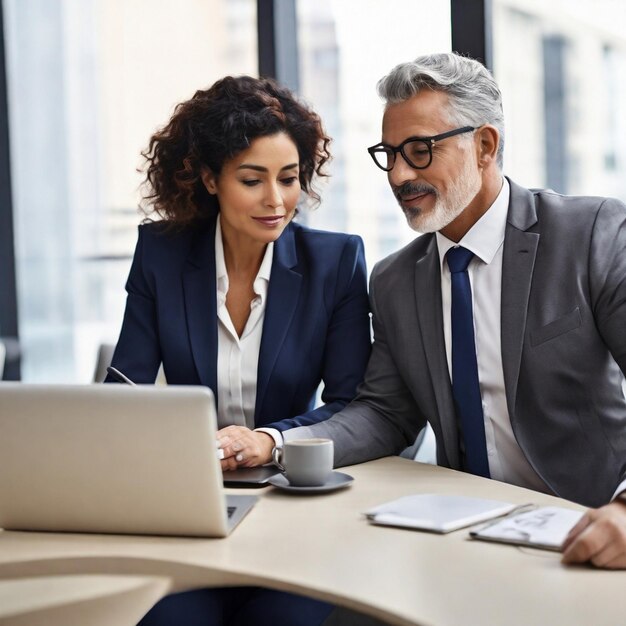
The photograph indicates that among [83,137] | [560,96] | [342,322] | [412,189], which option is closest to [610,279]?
[412,189]

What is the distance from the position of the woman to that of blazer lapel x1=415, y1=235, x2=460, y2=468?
26 centimetres

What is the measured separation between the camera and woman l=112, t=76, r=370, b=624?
2.35 m

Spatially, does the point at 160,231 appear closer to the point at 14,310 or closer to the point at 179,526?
the point at 179,526

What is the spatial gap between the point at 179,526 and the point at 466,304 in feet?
2.96

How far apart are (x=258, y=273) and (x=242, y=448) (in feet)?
2.26

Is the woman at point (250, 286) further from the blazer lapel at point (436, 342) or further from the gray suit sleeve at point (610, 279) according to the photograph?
the gray suit sleeve at point (610, 279)

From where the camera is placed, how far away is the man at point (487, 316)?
1968 mm

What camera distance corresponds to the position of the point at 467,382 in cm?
201

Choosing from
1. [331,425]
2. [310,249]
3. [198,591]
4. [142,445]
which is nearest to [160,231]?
[310,249]

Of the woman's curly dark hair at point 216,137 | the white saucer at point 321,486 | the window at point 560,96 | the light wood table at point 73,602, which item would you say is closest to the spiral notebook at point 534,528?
the white saucer at point 321,486

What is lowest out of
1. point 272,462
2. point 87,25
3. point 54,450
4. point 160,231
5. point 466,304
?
point 272,462

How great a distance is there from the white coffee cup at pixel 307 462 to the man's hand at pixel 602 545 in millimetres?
545

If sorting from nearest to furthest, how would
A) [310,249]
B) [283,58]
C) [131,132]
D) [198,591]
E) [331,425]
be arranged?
1. [198,591]
2. [331,425]
3. [310,249]
4. [283,58]
5. [131,132]

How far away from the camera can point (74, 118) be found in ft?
14.0
